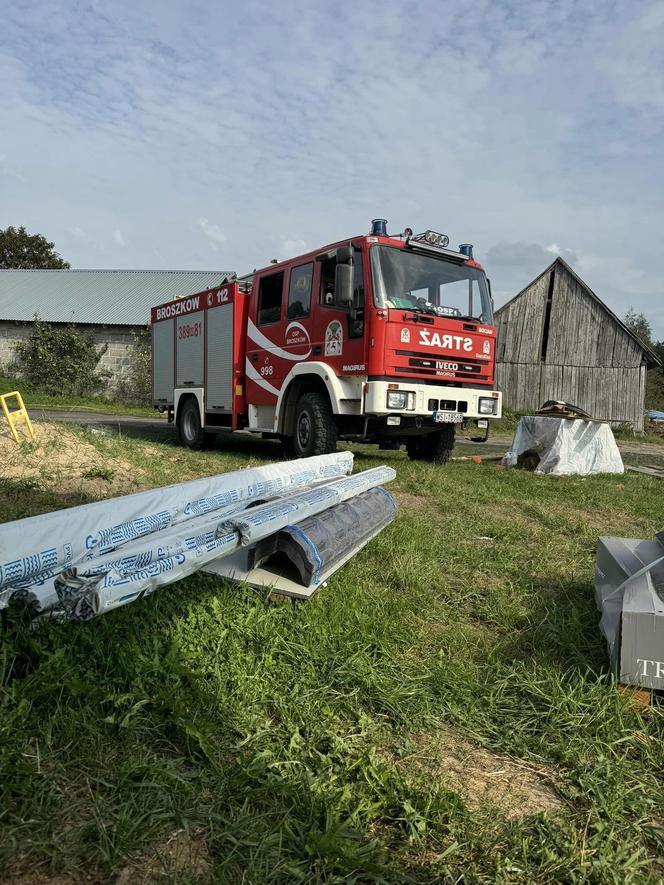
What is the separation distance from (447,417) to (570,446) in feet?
8.61

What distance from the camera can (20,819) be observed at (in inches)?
62.9

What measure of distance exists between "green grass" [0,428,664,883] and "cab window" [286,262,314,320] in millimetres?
6013

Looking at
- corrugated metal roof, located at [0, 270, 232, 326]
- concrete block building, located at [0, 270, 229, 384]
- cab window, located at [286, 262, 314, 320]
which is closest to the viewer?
cab window, located at [286, 262, 314, 320]

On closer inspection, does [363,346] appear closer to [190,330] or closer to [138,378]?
[190,330]

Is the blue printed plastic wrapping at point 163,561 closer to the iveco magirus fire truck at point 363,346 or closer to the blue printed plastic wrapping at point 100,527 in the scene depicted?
the blue printed plastic wrapping at point 100,527

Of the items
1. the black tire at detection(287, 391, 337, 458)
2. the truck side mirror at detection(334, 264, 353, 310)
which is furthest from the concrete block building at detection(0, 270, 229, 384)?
the truck side mirror at detection(334, 264, 353, 310)

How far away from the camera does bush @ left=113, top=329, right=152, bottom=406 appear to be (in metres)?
27.8

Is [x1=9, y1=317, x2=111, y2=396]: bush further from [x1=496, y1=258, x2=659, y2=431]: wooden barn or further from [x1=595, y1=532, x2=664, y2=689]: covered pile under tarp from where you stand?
[x1=595, y1=532, x2=664, y2=689]: covered pile under tarp

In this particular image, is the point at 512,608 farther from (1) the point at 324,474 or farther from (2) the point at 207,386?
(2) the point at 207,386

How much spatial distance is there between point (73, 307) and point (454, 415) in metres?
26.3

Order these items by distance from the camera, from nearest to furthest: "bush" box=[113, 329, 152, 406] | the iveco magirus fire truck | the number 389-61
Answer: the iveco magirus fire truck → the number 389-61 → "bush" box=[113, 329, 152, 406]

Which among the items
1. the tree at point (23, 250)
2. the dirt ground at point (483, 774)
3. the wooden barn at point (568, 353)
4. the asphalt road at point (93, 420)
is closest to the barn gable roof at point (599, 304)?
the wooden barn at point (568, 353)

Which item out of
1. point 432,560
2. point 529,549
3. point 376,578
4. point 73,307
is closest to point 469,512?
point 529,549

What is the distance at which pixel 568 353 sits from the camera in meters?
23.8
